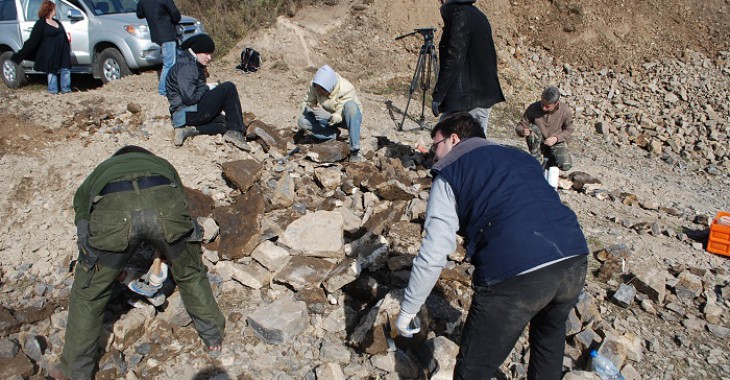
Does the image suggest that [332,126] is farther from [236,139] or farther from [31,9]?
[31,9]

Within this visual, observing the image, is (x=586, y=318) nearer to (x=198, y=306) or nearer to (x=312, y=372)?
(x=312, y=372)

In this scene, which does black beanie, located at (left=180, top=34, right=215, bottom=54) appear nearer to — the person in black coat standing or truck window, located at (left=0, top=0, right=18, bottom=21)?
the person in black coat standing

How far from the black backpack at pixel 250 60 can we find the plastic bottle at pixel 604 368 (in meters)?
8.12

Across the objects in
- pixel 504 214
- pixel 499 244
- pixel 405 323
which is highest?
pixel 504 214

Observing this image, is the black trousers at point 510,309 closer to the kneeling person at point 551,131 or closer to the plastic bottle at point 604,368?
the plastic bottle at point 604,368

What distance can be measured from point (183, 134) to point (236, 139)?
0.59 meters

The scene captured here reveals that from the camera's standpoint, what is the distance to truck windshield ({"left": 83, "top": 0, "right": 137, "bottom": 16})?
823cm

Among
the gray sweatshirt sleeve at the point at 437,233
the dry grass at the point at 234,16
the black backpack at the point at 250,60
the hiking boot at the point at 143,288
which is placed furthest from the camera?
the dry grass at the point at 234,16

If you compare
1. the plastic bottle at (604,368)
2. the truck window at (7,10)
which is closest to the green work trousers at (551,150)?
the plastic bottle at (604,368)

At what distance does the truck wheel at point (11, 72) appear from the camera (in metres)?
9.32

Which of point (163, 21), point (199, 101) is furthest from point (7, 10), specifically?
point (199, 101)

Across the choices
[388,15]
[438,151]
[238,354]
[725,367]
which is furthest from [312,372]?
[388,15]

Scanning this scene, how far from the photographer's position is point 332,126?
19.6ft

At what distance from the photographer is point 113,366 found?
3.16 meters
